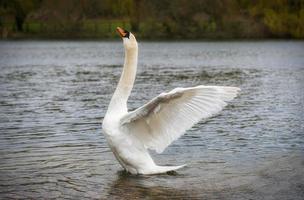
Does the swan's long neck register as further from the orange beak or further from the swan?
the orange beak

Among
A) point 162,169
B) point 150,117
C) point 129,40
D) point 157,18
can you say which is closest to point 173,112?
point 150,117

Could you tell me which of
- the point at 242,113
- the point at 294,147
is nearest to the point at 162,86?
the point at 242,113

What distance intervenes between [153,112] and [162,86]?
1801cm

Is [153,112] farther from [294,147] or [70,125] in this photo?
[70,125]

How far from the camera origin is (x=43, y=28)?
93.2 metres

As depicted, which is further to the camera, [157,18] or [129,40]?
[157,18]

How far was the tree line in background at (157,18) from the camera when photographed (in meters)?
82.5

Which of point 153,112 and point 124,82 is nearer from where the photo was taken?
point 153,112

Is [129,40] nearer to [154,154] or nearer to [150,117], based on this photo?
[150,117]

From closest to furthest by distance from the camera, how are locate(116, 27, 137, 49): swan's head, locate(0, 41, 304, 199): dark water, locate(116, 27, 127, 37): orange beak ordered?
locate(0, 41, 304, 199): dark water < locate(116, 27, 127, 37): orange beak < locate(116, 27, 137, 49): swan's head

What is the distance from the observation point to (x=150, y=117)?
34.8 feet

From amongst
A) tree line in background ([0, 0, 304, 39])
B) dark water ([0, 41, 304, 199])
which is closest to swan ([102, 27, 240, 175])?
dark water ([0, 41, 304, 199])

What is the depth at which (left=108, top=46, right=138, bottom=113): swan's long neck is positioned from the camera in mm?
11160

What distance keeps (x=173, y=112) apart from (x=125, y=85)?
122cm
